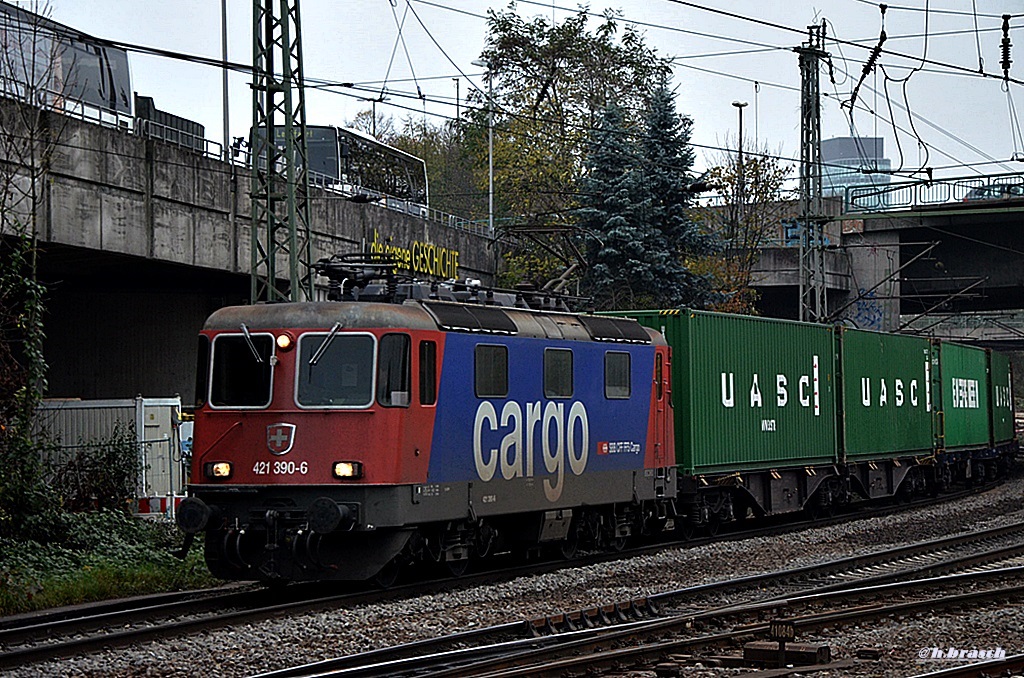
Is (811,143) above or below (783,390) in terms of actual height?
above

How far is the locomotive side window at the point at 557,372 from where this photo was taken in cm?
1686

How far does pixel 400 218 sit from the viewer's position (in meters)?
38.2

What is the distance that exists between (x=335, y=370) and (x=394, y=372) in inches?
24.3

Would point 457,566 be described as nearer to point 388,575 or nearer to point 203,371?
point 388,575

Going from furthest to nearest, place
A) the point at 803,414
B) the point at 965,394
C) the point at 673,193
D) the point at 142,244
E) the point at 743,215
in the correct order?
1. the point at 743,215
2. the point at 673,193
3. the point at 965,394
4. the point at 142,244
5. the point at 803,414

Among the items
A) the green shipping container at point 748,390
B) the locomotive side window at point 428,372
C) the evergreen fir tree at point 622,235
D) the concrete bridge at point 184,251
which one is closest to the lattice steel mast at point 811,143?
the concrete bridge at point 184,251

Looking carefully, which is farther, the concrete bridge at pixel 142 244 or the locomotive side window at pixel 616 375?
the concrete bridge at pixel 142 244

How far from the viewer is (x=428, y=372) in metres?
14.8

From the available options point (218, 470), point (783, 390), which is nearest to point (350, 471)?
point (218, 470)

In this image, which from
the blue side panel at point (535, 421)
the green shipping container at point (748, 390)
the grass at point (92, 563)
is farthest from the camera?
the green shipping container at point (748, 390)

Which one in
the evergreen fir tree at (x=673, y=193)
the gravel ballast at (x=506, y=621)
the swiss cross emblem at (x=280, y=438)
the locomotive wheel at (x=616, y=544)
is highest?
the evergreen fir tree at (x=673, y=193)

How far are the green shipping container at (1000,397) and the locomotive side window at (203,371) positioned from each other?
28010 mm

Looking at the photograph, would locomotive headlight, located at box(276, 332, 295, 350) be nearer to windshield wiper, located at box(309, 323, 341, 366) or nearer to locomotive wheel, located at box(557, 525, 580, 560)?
windshield wiper, located at box(309, 323, 341, 366)

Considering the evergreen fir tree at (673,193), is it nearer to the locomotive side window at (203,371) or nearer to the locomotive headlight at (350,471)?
the locomotive side window at (203,371)
